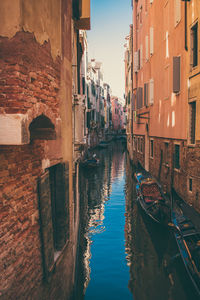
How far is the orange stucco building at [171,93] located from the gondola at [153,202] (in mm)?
936

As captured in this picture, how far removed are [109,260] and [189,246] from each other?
3053 millimetres

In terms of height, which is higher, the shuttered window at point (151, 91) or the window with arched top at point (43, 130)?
the shuttered window at point (151, 91)

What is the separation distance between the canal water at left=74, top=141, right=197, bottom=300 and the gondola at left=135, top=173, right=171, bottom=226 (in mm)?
477

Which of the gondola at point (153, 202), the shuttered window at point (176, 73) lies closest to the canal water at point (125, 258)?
the gondola at point (153, 202)

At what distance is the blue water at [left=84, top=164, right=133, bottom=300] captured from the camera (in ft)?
25.3

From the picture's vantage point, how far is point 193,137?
36.8ft

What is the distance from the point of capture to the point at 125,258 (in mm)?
9508

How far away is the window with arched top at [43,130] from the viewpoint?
383cm

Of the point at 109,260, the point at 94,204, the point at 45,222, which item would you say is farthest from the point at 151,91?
the point at 45,222

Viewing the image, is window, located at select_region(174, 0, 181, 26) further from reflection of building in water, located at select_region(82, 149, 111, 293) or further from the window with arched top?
the window with arched top

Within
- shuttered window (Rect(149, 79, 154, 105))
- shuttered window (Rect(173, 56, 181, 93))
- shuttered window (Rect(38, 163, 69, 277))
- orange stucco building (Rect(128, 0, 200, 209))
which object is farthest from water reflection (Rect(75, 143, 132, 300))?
shuttered window (Rect(173, 56, 181, 93))

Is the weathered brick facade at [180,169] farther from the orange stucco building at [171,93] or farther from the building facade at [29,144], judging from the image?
the building facade at [29,144]

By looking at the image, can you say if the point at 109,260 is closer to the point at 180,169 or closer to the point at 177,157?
the point at 180,169

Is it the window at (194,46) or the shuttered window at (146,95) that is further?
the shuttered window at (146,95)
